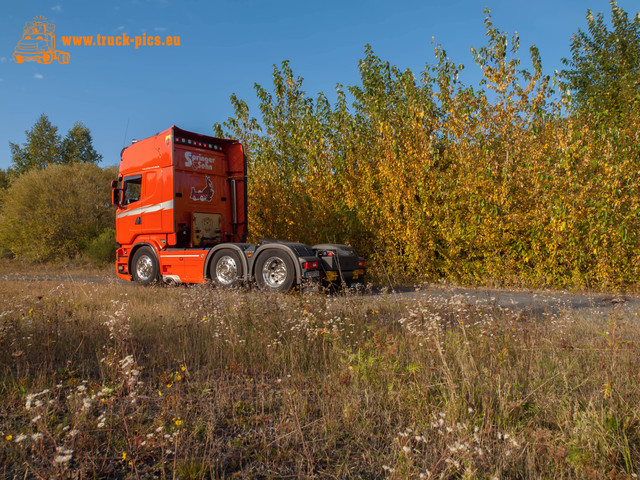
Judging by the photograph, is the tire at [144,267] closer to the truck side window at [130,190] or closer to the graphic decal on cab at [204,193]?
the truck side window at [130,190]

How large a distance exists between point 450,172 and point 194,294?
20.4ft

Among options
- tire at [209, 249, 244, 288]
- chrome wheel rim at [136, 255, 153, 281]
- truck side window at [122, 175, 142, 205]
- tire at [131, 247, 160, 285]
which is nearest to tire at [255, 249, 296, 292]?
tire at [209, 249, 244, 288]

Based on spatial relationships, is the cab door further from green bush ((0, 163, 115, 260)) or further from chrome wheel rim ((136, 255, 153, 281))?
green bush ((0, 163, 115, 260))

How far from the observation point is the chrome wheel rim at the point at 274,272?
8359 mm

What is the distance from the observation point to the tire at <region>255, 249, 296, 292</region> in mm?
8172

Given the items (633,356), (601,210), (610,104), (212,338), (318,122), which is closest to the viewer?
(633,356)

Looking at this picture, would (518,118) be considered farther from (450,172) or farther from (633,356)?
(633,356)

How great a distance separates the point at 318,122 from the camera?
13711mm

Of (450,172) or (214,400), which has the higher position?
(450,172)

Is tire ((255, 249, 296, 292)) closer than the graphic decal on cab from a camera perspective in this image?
Yes

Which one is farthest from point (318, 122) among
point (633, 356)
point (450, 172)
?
point (633, 356)

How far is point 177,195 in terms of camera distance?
956 centimetres

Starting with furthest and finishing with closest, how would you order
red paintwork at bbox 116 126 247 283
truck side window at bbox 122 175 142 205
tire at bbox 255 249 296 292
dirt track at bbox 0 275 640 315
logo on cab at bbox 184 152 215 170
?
truck side window at bbox 122 175 142 205 → logo on cab at bbox 184 152 215 170 → red paintwork at bbox 116 126 247 283 → tire at bbox 255 249 296 292 → dirt track at bbox 0 275 640 315

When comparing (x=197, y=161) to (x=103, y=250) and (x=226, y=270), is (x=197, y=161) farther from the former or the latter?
(x=103, y=250)
